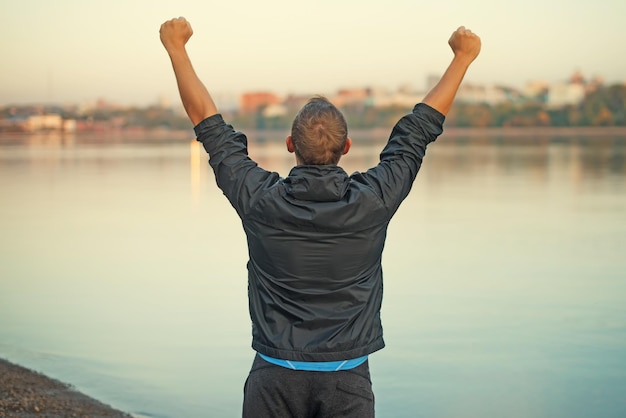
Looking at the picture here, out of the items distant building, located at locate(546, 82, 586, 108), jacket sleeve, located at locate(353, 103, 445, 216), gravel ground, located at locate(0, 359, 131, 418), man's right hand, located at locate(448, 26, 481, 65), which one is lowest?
gravel ground, located at locate(0, 359, 131, 418)

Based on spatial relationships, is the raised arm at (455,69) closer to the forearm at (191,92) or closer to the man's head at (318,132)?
the man's head at (318,132)

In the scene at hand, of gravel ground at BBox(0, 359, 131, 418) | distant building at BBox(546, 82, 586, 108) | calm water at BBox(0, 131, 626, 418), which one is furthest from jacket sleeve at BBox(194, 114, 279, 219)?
distant building at BBox(546, 82, 586, 108)

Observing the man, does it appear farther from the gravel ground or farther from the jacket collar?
the gravel ground

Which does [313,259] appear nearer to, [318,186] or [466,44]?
[318,186]

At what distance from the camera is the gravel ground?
600 cm

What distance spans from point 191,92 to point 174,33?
228mm

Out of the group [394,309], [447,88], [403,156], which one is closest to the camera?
[403,156]

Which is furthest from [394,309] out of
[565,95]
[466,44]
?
[565,95]

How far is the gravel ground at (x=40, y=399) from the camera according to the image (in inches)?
236

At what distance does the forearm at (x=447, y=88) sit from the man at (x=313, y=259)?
0.71ft

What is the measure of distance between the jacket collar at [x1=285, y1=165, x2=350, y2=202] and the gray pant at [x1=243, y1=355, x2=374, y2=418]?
1.63 feet

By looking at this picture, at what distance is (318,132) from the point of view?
8.86 feet

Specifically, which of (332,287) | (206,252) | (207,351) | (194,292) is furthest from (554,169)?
(332,287)

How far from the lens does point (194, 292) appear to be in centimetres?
1115
